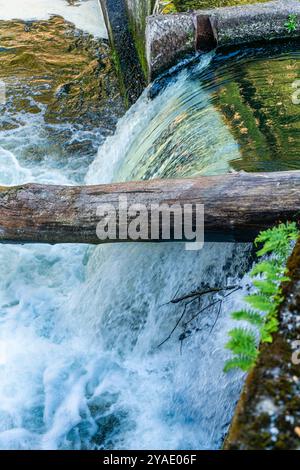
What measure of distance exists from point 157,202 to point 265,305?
134 centimetres

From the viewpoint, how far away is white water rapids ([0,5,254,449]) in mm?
3926

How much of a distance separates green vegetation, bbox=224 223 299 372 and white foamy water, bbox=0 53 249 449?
1.97ft

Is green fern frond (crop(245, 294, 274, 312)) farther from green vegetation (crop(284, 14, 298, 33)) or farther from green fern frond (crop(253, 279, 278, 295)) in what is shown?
green vegetation (crop(284, 14, 298, 33))

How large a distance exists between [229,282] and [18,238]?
1.68 meters

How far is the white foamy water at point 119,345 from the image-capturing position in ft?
12.8

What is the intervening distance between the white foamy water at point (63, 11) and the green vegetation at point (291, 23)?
14.1ft

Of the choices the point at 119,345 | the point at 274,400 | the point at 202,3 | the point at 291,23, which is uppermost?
the point at 202,3

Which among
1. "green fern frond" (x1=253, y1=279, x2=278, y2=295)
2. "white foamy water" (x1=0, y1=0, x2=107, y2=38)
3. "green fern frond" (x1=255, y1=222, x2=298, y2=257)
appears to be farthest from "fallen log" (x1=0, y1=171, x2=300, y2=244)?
"white foamy water" (x1=0, y1=0, x2=107, y2=38)

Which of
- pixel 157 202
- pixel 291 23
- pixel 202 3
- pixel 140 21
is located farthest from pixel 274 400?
pixel 140 21

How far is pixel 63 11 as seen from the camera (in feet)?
36.8

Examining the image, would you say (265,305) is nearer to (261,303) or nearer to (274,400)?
(261,303)

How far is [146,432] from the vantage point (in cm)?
398
